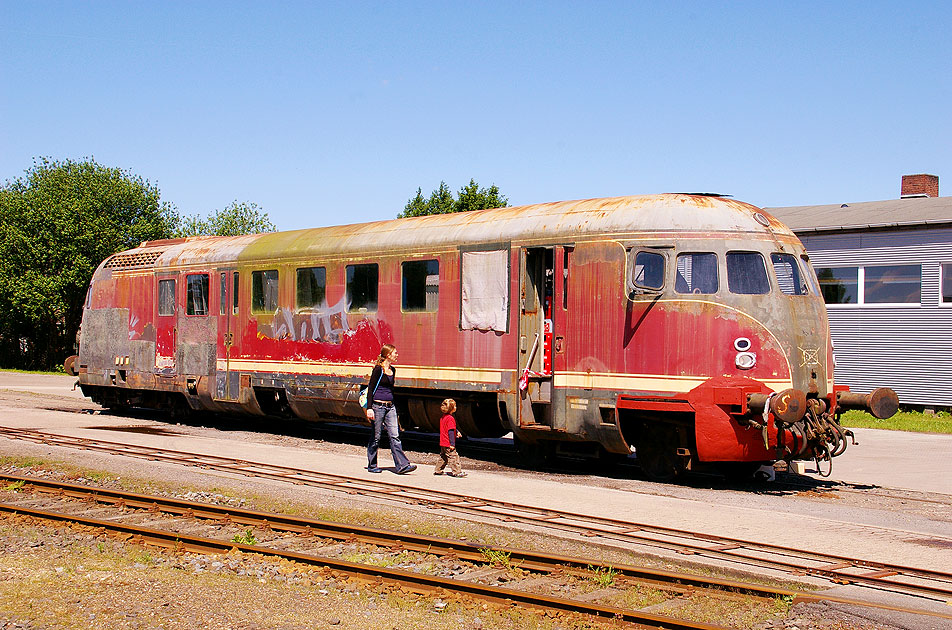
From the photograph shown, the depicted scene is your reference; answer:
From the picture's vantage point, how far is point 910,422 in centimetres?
2480

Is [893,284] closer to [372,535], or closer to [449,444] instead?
[449,444]

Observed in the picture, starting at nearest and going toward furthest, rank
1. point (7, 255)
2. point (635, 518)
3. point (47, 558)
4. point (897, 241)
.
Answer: point (47, 558) → point (635, 518) → point (897, 241) → point (7, 255)

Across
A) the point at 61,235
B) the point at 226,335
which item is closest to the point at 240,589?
the point at 226,335

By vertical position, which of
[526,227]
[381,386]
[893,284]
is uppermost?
[526,227]

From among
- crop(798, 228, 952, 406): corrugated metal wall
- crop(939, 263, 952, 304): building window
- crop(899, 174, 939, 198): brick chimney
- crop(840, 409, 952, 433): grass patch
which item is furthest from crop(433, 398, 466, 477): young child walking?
crop(899, 174, 939, 198): brick chimney

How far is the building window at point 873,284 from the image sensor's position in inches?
1047

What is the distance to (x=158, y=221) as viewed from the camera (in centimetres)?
5256

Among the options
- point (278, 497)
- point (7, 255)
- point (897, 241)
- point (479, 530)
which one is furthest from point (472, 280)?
point (7, 255)

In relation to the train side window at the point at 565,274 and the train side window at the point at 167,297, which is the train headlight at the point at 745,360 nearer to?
the train side window at the point at 565,274

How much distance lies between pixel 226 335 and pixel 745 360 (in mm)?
10818

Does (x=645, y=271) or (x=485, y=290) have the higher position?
(x=645, y=271)

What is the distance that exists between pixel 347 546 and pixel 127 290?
50.2 ft

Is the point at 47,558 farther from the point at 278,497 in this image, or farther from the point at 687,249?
the point at 687,249

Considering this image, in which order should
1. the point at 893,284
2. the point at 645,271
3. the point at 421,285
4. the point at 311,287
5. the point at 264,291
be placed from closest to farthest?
1. the point at 645,271
2. the point at 421,285
3. the point at 311,287
4. the point at 264,291
5. the point at 893,284
